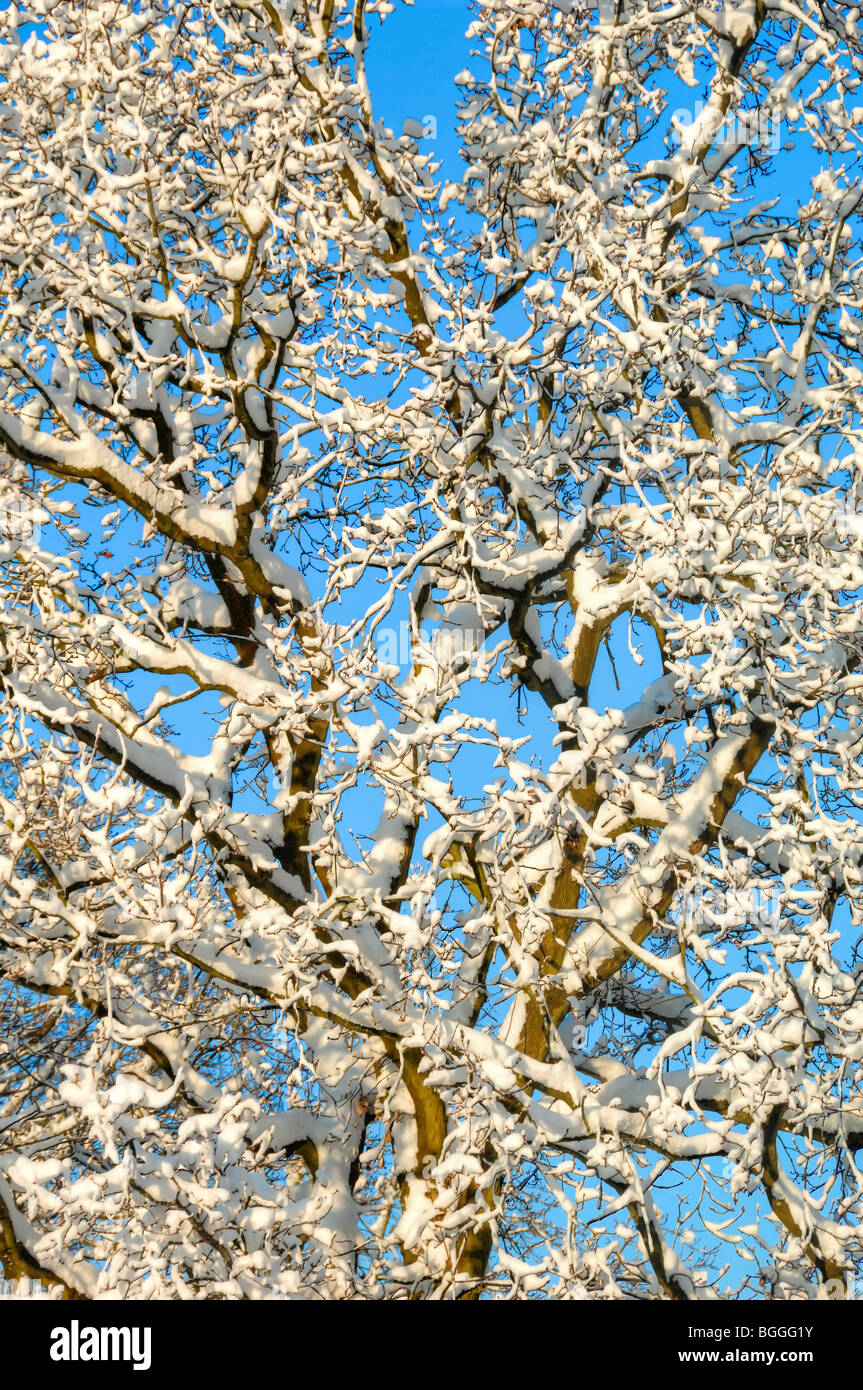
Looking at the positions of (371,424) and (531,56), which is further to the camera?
(531,56)

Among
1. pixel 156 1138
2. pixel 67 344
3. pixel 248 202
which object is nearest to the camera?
pixel 156 1138

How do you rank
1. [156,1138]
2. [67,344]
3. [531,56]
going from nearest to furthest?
[156,1138] < [67,344] < [531,56]

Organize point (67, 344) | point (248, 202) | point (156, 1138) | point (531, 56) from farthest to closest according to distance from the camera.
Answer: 1. point (531, 56)
2. point (67, 344)
3. point (248, 202)
4. point (156, 1138)

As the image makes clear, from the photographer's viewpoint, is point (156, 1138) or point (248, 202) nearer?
point (156, 1138)

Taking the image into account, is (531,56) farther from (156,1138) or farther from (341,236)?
(156,1138)

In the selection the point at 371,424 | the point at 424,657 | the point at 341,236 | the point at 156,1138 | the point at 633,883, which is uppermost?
the point at 341,236

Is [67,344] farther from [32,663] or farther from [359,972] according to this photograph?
[359,972]

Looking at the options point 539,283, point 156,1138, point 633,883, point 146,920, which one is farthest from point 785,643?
point 156,1138

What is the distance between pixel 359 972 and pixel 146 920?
1030 millimetres

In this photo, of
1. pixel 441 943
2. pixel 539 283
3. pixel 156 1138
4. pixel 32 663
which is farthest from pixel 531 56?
pixel 156 1138

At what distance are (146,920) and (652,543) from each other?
2.93m

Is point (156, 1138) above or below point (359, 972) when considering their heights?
below

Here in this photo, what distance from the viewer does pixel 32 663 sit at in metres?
6.32

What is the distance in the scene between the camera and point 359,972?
6285 millimetres
